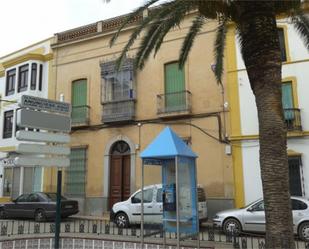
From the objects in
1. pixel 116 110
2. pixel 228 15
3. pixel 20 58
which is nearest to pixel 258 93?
pixel 228 15

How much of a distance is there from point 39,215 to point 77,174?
3954mm

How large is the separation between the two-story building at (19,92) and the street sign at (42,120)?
55.3 feet

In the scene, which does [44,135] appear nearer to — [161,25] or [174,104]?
[161,25]

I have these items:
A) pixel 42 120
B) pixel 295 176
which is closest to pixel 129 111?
pixel 295 176

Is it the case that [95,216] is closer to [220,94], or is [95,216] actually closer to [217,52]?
[220,94]

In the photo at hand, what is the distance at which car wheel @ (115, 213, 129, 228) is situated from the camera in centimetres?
1646

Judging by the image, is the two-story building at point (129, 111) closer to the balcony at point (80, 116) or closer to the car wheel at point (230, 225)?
the balcony at point (80, 116)

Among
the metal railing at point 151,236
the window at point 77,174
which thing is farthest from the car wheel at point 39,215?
the metal railing at point 151,236

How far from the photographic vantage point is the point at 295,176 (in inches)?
666

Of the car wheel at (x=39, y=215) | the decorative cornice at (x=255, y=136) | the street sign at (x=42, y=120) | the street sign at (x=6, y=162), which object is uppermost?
the decorative cornice at (x=255, y=136)

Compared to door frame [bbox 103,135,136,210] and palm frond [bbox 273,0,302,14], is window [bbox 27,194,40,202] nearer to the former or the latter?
door frame [bbox 103,135,136,210]

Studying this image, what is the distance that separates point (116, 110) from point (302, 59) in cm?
960

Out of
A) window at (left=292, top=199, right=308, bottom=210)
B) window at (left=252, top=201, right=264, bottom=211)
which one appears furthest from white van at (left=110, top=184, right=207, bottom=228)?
window at (left=292, top=199, right=308, bottom=210)

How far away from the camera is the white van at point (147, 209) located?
1555cm
